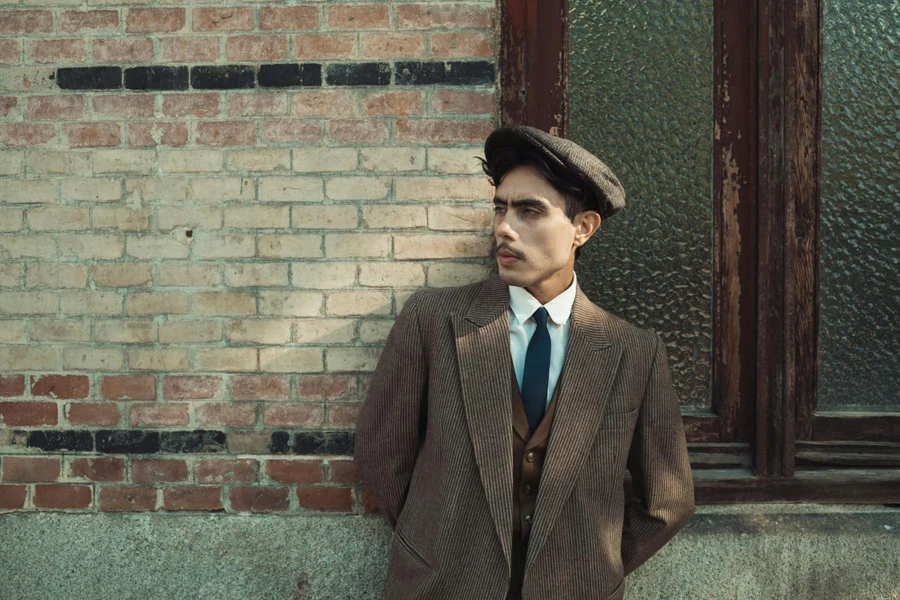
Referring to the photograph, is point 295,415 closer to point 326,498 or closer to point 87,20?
point 326,498

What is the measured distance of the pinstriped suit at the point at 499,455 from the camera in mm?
2197

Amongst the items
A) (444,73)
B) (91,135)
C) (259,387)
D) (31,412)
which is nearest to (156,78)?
(91,135)

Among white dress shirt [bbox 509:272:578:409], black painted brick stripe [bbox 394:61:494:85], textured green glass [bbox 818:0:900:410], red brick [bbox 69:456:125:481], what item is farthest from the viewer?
textured green glass [bbox 818:0:900:410]

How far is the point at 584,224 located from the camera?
2350 millimetres

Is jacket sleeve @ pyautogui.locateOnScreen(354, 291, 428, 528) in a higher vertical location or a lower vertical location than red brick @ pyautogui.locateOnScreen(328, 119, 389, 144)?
lower

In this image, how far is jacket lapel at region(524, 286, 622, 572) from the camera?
2189mm

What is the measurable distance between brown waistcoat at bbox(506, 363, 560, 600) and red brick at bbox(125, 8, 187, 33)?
1.72 m

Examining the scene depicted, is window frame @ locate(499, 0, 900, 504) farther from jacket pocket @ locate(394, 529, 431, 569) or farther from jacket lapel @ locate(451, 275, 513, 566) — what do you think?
jacket pocket @ locate(394, 529, 431, 569)

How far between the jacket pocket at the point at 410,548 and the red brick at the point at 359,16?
167 cm

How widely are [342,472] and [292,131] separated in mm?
1194

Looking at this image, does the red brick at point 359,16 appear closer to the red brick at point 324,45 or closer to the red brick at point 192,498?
the red brick at point 324,45

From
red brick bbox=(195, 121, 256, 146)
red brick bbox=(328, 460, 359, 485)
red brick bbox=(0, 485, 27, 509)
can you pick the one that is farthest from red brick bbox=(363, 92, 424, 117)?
red brick bbox=(0, 485, 27, 509)

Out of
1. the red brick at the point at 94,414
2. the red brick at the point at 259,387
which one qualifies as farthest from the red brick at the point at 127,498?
the red brick at the point at 259,387

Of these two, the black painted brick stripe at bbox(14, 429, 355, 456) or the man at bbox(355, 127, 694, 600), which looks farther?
the black painted brick stripe at bbox(14, 429, 355, 456)
